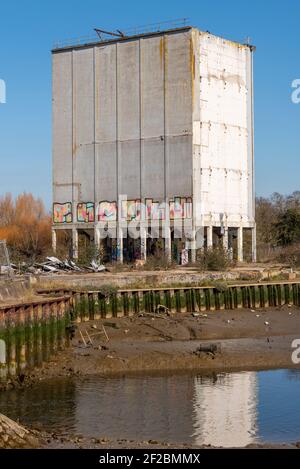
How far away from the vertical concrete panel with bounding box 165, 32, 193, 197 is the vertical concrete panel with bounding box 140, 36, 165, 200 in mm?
531

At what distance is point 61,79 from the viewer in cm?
7038

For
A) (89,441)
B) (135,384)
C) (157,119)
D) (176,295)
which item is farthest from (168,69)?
(89,441)

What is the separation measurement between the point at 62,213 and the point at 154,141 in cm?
1107

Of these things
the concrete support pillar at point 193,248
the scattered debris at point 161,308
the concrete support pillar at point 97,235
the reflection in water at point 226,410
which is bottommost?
the reflection in water at point 226,410

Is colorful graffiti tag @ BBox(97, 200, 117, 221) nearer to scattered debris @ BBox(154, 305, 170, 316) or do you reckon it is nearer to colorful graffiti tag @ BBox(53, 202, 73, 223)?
colorful graffiti tag @ BBox(53, 202, 73, 223)

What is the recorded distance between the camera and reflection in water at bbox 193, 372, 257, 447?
20.4 meters

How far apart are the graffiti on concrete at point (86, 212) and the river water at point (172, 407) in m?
40.4

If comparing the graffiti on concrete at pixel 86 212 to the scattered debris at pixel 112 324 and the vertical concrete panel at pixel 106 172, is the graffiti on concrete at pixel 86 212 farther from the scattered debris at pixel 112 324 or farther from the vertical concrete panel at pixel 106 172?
the scattered debris at pixel 112 324

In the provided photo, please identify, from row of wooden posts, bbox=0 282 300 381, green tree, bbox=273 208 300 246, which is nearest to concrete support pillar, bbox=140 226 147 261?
green tree, bbox=273 208 300 246

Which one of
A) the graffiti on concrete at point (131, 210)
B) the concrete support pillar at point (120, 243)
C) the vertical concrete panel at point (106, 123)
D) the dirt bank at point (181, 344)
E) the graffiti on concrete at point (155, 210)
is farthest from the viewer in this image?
the vertical concrete panel at point (106, 123)

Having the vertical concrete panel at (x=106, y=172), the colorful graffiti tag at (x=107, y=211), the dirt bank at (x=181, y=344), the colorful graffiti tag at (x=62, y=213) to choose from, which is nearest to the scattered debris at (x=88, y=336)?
the dirt bank at (x=181, y=344)

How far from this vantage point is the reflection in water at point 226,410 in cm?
2042

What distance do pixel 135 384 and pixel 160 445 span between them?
986 cm

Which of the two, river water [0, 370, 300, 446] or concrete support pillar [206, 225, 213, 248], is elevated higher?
concrete support pillar [206, 225, 213, 248]
